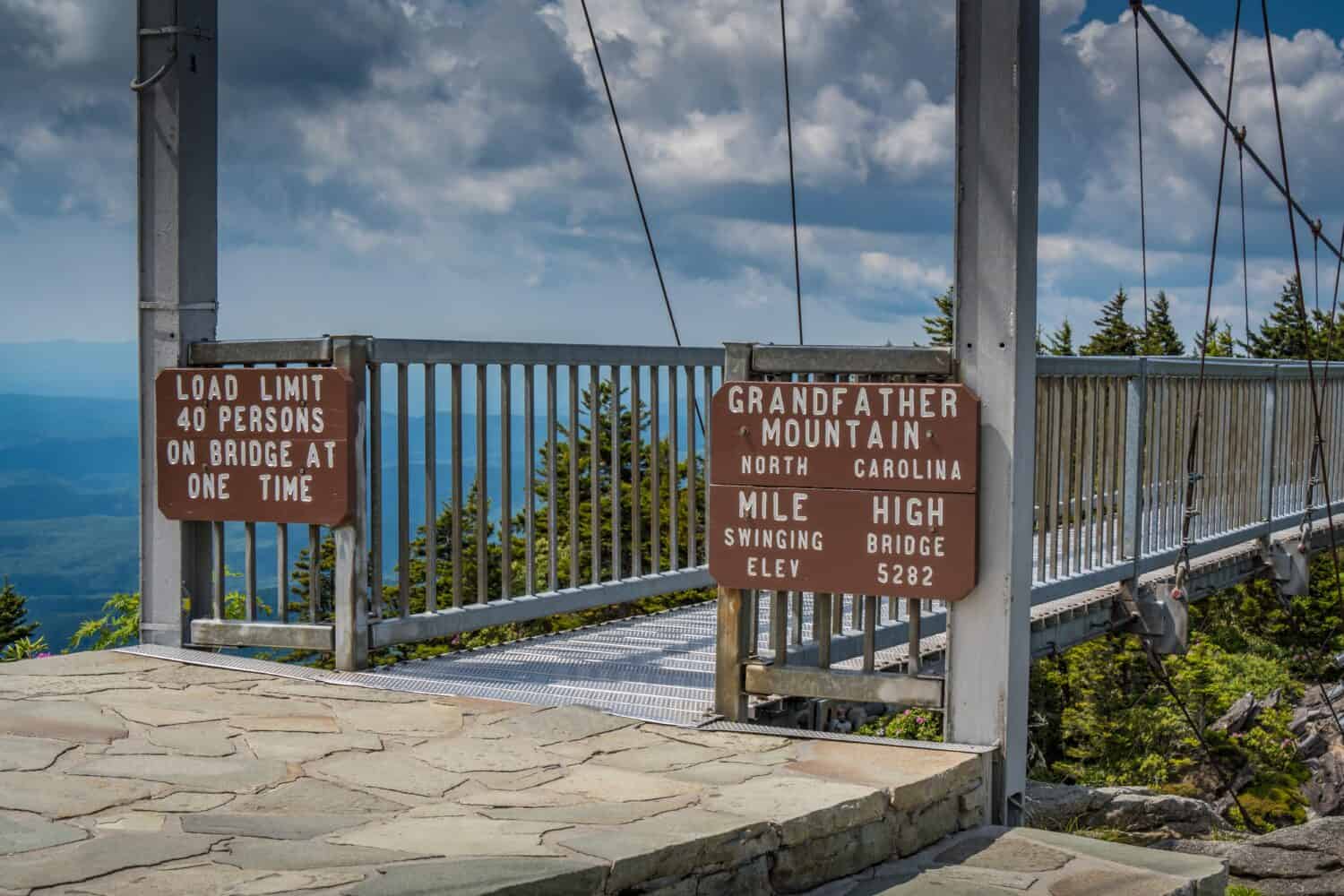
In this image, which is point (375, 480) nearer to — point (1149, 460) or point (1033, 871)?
point (1033, 871)

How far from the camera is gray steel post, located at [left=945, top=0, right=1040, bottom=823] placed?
17.7 feet

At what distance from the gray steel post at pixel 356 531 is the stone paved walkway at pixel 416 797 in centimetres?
43

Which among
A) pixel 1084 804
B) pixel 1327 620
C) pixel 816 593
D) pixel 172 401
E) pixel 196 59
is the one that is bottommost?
pixel 1327 620

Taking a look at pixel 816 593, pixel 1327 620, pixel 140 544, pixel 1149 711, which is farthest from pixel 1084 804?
pixel 1327 620

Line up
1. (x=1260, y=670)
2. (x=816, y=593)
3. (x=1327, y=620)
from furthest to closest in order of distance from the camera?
(x=1327, y=620) < (x=1260, y=670) < (x=816, y=593)

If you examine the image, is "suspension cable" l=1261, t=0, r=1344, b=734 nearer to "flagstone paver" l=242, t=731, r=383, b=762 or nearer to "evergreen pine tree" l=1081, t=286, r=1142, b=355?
Answer: "flagstone paver" l=242, t=731, r=383, b=762

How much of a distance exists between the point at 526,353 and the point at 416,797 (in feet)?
9.80

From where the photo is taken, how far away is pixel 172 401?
22.9 ft

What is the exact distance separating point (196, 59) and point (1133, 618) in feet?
22.0

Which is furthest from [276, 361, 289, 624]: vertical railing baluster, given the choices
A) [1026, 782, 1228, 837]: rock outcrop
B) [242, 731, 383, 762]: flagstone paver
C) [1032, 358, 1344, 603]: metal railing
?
[1032, 358, 1344, 603]: metal railing

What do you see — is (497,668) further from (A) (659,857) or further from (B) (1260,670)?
(B) (1260,670)

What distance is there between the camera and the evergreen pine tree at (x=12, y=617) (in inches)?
1158

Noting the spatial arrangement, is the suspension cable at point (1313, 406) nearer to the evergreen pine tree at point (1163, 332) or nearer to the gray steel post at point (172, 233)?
the gray steel post at point (172, 233)

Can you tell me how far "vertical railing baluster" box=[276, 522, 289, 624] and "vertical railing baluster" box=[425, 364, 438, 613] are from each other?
599 millimetres
